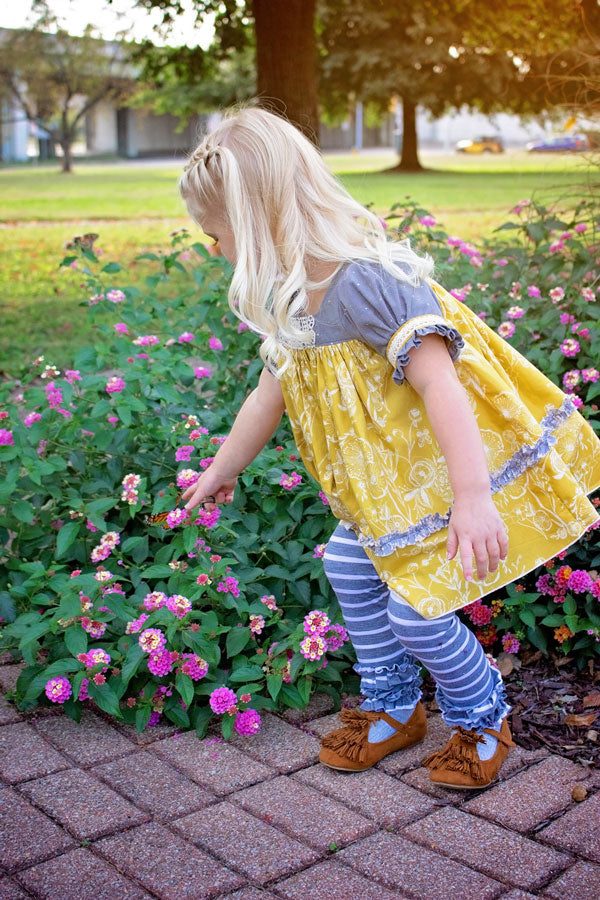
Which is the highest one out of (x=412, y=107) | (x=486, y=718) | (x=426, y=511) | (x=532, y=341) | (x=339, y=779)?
(x=412, y=107)

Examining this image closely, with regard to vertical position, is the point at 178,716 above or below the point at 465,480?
below

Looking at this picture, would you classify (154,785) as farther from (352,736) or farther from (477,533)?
(477,533)

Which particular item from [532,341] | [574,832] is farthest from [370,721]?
[532,341]

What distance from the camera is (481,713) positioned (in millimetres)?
2258

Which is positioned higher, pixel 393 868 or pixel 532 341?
pixel 532 341

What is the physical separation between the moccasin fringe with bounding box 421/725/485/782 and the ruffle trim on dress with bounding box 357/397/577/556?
0.52 m

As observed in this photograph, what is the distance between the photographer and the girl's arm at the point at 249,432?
7.52 ft

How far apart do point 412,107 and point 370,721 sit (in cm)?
3117

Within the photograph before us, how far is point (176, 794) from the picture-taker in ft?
7.20

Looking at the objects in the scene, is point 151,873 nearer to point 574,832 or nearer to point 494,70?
point 574,832

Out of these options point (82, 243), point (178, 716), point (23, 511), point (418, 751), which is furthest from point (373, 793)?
point (82, 243)

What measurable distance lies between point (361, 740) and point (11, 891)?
2.84 feet

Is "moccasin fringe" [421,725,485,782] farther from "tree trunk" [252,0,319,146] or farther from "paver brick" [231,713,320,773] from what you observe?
"tree trunk" [252,0,319,146]

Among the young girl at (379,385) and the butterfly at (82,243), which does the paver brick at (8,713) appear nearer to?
the young girl at (379,385)
